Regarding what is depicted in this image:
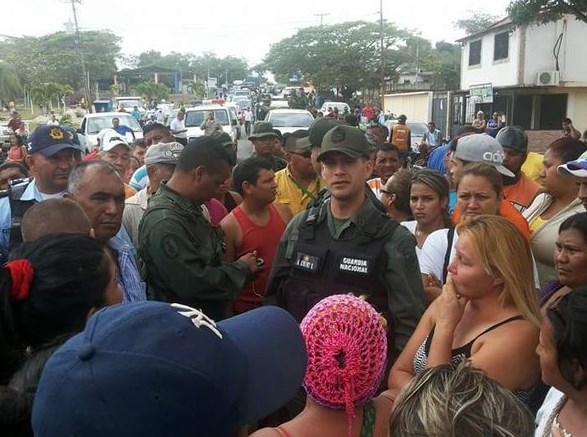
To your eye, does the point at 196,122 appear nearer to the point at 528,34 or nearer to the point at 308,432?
the point at 528,34

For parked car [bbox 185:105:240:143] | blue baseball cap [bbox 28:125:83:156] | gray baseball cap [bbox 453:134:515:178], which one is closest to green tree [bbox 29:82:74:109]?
parked car [bbox 185:105:240:143]

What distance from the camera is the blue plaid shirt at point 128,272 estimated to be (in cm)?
310

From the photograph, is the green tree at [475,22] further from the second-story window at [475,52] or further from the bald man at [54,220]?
the bald man at [54,220]

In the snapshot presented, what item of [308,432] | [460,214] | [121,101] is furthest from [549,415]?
[121,101]

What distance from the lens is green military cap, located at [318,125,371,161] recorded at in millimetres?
3129

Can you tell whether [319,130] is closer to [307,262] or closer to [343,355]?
[307,262]

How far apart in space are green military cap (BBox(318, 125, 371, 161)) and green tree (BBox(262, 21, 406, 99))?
159 feet

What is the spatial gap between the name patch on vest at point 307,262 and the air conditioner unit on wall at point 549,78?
2741 centimetres

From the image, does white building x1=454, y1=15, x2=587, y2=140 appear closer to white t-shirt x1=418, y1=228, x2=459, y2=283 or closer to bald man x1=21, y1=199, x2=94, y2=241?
white t-shirt x1=418, y1=228, x2=459, y2=283

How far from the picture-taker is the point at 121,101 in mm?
44281

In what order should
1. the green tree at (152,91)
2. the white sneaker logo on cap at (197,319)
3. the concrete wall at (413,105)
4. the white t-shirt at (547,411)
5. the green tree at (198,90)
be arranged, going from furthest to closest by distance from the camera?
the green tree at (198,90) → the green tree at (152,91) → the concrete wall at (413,105) → the white t-shirt at (547,411) → the white sneaker logo on cap at (197,319)

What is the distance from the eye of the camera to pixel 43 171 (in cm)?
402

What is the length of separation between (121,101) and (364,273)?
145ft

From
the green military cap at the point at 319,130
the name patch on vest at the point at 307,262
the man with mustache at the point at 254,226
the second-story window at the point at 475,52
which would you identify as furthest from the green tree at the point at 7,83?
the name patch on vest at the point at 307,262
